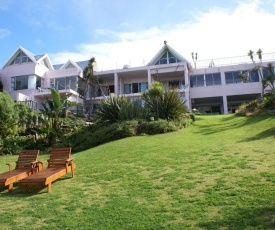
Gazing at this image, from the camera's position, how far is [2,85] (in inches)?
1298

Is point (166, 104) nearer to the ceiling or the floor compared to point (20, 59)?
nearer to the floor

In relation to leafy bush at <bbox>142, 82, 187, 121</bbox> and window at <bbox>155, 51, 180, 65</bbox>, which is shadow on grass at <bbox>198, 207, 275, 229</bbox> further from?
window at <bbox>155, 51, 180, 65</bbox>

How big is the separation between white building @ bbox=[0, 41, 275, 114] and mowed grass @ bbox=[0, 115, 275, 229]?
22805 mm

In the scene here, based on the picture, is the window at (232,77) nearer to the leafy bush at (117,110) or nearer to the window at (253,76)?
the window at (253,76)

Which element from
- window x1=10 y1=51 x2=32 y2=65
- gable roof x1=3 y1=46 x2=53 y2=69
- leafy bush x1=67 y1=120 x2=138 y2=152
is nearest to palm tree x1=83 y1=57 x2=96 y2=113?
gable roof x1=3 y1=46 x2=53 y2=69

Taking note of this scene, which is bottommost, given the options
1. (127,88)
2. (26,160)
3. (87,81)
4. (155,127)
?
(26,160)

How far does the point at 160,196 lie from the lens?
5824 mm

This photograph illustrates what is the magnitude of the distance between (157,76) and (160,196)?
90.9 feet

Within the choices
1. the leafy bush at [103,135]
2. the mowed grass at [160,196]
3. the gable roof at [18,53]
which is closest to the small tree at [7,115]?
the leafy bush at [103,135]

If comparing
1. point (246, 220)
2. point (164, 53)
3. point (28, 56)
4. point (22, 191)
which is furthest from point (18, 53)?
point (246, 220)

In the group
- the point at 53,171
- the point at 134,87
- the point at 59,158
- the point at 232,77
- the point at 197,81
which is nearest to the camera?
the point at 53,171

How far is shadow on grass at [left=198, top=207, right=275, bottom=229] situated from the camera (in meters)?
4.19

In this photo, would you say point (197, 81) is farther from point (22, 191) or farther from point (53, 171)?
point (22, 191)

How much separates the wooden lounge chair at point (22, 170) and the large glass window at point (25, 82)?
24.6 meters
